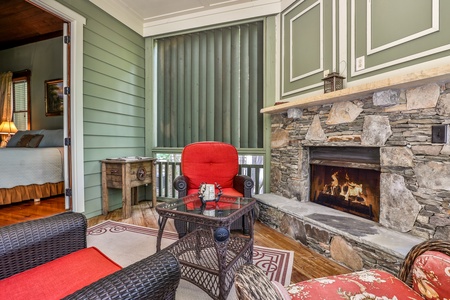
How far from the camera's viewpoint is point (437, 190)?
164cm

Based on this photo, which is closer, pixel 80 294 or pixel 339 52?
pixel 80 294

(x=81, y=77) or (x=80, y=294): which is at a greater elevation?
(x=81, y=77)

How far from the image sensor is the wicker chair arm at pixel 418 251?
0.90 meters

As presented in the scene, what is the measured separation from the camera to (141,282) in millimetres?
685

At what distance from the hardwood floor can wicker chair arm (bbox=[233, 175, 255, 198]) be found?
0.48m

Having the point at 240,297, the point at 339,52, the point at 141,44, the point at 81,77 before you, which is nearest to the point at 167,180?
the point at 81,77

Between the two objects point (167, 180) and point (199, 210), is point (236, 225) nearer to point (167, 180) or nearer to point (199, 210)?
point (199, 210)

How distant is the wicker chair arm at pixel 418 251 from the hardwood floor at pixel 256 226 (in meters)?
0.83

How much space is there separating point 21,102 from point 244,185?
19.4 feet

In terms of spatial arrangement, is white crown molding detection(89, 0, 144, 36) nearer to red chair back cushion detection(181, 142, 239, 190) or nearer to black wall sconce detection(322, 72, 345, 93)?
red chair back cushion detection(181, 142, 239, 190)

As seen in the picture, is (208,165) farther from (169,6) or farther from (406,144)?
(169,6)

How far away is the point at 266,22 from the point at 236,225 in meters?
2.71

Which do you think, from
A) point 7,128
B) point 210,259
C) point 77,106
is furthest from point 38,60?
point 210,259

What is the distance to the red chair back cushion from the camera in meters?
2.73
